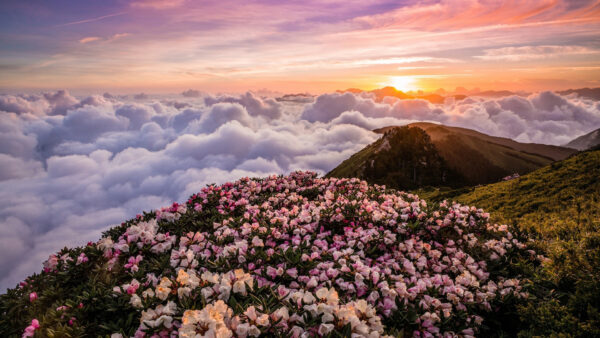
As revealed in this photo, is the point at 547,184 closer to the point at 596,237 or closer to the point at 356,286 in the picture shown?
the point at 596,237

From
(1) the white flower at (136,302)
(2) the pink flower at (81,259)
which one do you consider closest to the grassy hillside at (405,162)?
(2) the pink flower at (81,259)

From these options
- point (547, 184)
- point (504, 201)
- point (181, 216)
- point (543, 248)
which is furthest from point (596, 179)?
point (181, 216)

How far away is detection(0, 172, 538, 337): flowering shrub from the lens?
3922 mm

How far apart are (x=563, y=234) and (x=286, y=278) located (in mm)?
9664

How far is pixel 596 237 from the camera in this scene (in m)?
6.14

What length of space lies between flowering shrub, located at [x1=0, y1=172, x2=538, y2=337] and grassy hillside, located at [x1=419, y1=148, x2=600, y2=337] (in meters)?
0.76

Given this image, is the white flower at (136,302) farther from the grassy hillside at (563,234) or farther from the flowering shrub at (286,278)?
the grassy hillside at (563,234)

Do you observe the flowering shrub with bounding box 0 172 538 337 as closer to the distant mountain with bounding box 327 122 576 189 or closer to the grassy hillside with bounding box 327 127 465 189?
the distant mountain with bounding box 327 122 576 189

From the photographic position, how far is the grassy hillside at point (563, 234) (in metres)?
4.96

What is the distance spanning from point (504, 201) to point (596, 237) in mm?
13025

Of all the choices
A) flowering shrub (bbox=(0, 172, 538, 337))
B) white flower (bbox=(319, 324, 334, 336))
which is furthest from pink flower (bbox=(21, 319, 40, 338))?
white flower (bbox=(319, 324, 334, 336))

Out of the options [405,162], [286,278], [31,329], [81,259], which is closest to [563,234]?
[286,278]

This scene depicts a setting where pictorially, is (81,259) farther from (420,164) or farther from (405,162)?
(420,164)

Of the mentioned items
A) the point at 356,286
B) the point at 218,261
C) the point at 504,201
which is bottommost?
the point at 504,201
